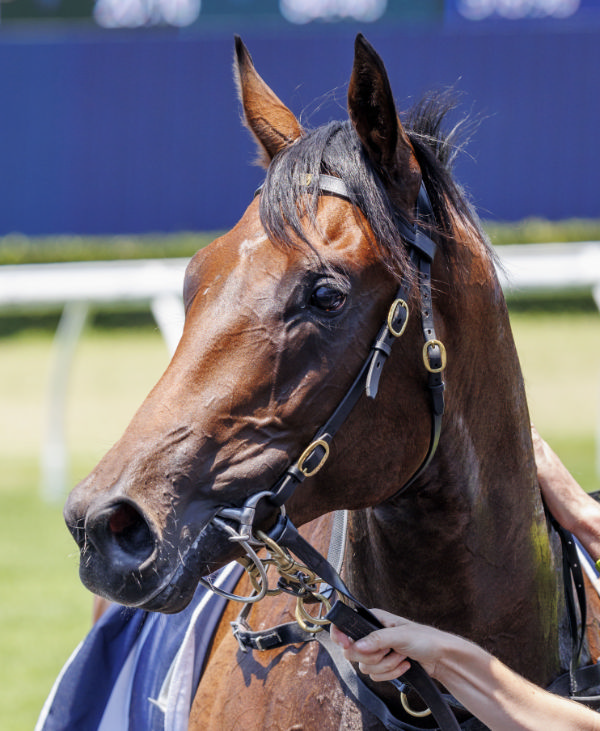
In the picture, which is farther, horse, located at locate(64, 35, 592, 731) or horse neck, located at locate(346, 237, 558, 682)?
horse neck, located at locate(346, 237, 558, 682)

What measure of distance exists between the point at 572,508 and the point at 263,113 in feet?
3.48

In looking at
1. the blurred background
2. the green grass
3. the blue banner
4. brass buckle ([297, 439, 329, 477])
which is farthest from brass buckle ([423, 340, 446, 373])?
the blue banner

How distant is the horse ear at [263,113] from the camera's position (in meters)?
2.00

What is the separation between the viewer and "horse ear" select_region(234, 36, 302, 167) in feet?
6.55

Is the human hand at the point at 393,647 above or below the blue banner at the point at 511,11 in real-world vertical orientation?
below

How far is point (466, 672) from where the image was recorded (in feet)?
5.60

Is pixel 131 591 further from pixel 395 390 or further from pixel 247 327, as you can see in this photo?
pixel 395 390

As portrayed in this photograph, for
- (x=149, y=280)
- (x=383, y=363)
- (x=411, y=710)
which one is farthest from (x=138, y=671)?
(x=149, y=280)

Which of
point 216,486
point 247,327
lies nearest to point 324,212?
point 247,327

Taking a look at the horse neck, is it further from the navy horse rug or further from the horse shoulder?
the navy horse rug

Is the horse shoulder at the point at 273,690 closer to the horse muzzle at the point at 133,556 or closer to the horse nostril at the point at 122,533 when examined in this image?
the horse muzzle at the point at 133,556

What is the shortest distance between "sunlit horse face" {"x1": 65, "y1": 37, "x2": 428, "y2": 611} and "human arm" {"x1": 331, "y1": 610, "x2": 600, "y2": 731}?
0.80 feet

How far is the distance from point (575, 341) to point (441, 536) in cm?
998

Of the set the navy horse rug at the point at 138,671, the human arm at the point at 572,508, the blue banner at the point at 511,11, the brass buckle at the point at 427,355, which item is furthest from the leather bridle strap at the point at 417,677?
the blue banner at the point at 511,11
